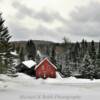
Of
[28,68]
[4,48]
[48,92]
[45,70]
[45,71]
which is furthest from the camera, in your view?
[28,68]

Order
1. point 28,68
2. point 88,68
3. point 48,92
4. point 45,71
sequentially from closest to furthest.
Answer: point 48,92 < point 88,68 < point 45,71 < point 28,68

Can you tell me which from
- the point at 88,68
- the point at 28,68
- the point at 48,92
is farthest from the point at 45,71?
the point at 48,92

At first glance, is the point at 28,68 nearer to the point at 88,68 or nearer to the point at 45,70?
the point at 45,70

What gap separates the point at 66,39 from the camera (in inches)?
6683

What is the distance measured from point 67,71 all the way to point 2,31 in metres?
46.1

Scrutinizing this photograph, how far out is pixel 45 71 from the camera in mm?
81000

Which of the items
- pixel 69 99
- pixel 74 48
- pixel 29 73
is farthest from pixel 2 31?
pixel 74 48

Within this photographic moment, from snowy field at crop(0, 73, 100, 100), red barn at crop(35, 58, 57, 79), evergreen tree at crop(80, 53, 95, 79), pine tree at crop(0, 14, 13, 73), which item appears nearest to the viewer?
snowy field at crop(0, 73, 100, 100)

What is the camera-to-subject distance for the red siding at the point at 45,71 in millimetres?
80875

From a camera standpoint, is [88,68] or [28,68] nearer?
[88,68]

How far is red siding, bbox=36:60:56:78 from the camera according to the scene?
8088cm

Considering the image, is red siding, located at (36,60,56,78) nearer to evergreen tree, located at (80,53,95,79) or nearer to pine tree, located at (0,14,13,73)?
evergreen tree, located at (80,53,95,79)

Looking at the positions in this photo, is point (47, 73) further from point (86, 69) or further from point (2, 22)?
point (2, 22)

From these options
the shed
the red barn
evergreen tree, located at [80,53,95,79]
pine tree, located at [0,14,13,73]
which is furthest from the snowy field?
the shed
